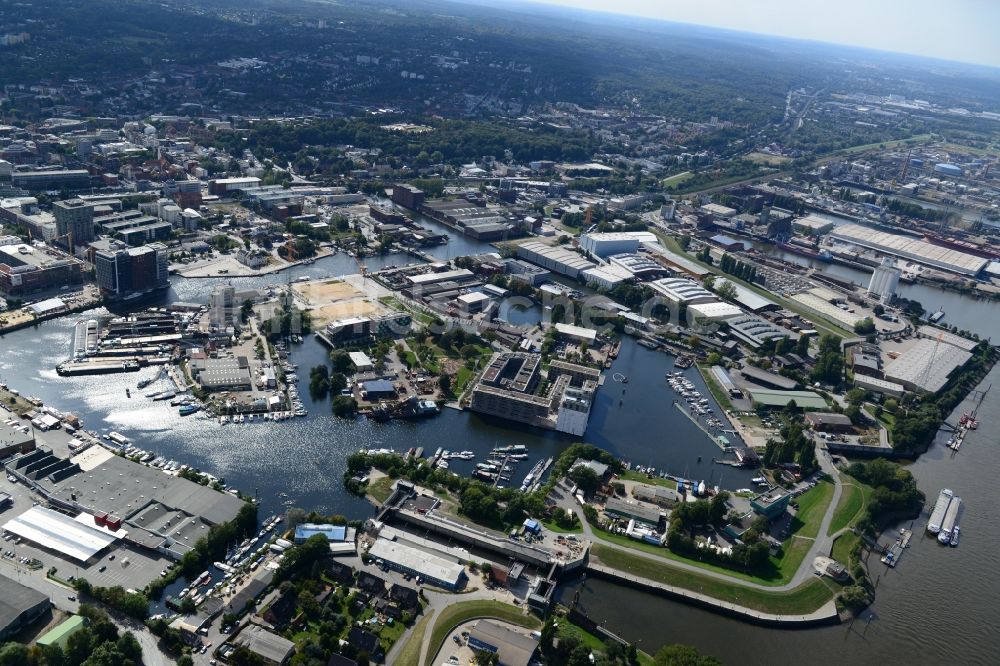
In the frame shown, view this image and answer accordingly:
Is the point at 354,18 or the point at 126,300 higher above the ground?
the point at 354,18

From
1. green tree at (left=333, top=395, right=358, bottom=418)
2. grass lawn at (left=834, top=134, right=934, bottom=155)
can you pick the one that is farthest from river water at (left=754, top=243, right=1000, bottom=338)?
grass lawn at (left=834, top=134, right=934, bottom=155)

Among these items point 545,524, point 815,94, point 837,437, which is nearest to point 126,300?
point 545,524

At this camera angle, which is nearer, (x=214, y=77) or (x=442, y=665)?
(x=442, y=665)

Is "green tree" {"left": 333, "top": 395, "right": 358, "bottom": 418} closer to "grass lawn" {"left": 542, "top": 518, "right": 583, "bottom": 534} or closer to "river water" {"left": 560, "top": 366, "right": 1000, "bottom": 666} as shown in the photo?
"grass lawn" {"left": 542, "top": 518, "right": 583, "bottom": 534}

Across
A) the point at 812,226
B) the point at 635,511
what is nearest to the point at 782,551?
the point at 635,511

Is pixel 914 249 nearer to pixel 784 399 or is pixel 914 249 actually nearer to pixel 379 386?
pixel 784 399

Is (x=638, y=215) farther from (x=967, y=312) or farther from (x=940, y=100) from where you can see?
(x=940, y=100)
